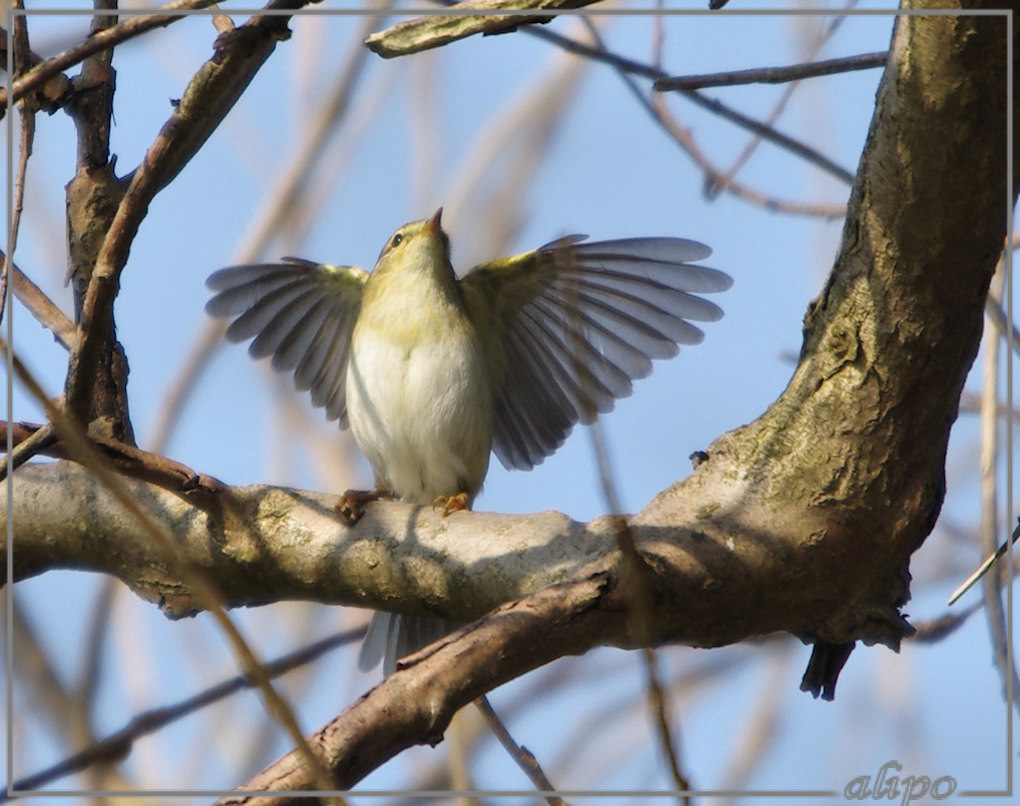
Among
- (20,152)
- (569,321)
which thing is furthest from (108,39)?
(569,321)

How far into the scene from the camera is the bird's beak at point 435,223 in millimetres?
3568

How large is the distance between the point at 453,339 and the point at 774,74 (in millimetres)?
1443

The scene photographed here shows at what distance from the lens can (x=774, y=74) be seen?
2092 millimetres

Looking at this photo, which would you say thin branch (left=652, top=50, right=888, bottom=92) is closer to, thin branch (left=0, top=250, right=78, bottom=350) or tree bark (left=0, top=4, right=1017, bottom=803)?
tree bark (left=0, top=4, right=1017, bottom=803)

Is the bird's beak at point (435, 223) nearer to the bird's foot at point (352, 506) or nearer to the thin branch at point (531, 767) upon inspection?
the bird's foot at point (352, 506)

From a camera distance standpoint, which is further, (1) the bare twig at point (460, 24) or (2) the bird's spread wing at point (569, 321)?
(2) the bird's spread wing at point (569, 321)

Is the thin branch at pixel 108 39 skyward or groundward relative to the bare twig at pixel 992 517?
skyward

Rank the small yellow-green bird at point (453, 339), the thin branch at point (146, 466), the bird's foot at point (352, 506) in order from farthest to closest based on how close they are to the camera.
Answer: the small yellow-green bird at point (453, 339) → the bird's foot at point (352, 506) → the thin branch at point (146, 466)

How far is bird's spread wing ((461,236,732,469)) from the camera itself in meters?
3.22

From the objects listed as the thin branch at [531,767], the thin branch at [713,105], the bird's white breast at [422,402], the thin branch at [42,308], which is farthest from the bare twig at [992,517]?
the thin branch at [42,308]

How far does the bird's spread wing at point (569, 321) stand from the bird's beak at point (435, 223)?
0.60 feet

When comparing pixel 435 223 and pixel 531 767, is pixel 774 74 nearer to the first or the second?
pixel 531 767

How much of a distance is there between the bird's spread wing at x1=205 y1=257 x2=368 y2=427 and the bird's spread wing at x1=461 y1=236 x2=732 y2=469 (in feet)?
1.60

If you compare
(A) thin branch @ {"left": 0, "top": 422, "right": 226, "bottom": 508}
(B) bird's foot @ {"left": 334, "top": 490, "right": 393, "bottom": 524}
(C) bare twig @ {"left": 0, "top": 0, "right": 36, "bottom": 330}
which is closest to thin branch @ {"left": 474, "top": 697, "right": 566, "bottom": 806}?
(B) bird's foot @ {"left": 334, "top": 490, "right": 393, "bottom": 524}
